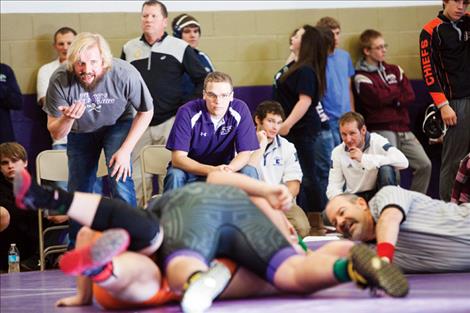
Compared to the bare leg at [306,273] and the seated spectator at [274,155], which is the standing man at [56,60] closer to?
the seated spectator at [274,155]

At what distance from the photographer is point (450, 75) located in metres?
5.95

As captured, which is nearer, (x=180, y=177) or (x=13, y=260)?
(x=180, y=177)

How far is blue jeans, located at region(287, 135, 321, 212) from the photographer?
21.3 feet

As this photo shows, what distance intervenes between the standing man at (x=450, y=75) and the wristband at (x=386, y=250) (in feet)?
8.63

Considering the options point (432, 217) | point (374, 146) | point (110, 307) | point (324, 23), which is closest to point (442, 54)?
point (374, 146)

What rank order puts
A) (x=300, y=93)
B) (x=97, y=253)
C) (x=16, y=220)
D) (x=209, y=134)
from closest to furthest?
1. (x=97, y=253)
2. (x=209, y=134)
3. (x=16, y=220)
4. (x=300, y=93)

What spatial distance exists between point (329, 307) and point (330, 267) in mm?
125

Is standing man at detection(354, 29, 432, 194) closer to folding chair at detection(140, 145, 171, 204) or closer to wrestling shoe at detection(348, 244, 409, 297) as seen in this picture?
folding chair at detection(140, 145, 171, 204)

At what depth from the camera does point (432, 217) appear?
3617mm

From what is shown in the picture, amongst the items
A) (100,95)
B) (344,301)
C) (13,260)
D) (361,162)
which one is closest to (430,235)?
(344,301)

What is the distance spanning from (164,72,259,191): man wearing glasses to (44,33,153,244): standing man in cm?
25

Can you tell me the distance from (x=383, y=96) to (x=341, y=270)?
185 inches

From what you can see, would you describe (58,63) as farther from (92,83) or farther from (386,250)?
(386,250)

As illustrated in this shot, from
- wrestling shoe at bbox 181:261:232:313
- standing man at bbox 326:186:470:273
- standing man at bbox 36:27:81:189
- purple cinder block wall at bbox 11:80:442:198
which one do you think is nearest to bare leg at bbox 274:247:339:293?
wrestling shoe at bbox 181:261:232:313
